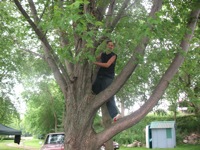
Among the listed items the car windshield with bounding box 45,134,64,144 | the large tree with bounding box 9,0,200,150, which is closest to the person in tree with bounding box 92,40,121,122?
the large tree with bounding box 9,0,200,150

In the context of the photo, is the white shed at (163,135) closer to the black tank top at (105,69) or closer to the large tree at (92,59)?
the large tree at (92,59)

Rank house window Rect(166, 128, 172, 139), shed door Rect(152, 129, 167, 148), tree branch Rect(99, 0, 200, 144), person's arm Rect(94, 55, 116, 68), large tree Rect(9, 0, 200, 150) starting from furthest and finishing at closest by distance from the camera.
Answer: shed door Rect(152, 129, 167, 148), house window Rect(166, 128, 172, 139), person's arm Rect(94, 55, 116, 68), tree branch Rect(99, 0, 200, 144), large tree Rect(9, 0, 200, 150)

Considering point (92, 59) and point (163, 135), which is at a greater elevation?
point (92, 59)

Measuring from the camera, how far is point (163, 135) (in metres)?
22.0

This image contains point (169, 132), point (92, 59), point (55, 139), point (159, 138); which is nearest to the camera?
point (92, 59)

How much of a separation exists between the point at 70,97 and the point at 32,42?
683 cm

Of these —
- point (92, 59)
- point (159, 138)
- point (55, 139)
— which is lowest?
point (159, 138)

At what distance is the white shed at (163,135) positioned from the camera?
21.8 meters

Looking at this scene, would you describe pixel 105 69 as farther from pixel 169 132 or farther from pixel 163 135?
pixel 163 135

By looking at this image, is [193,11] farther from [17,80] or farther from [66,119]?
[17,80]

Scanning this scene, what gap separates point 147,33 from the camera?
13.0 ft

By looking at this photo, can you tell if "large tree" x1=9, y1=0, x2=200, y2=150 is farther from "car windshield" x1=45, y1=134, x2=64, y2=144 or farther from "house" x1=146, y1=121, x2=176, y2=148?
"house" x1=146, y1=121, x2=176, y2=148

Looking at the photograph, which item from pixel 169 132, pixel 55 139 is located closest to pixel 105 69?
pixel 55 139

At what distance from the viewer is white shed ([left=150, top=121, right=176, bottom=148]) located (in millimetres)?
21766
